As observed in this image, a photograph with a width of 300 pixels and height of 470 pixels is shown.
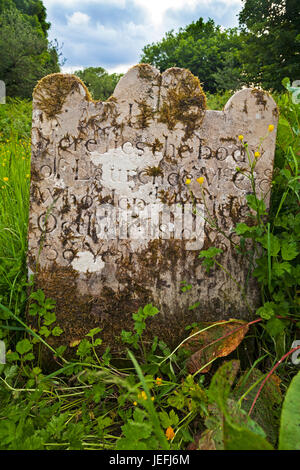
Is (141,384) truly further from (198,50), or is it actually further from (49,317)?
(198,50)

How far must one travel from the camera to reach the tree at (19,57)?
17.6m

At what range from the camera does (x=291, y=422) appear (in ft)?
3.39

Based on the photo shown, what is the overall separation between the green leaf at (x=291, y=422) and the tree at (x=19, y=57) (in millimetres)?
18922

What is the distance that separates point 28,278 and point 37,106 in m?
0.91

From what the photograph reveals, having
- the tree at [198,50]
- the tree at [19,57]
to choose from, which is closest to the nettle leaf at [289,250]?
the tree at [19,57]

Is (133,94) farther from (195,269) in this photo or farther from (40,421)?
(40,421)

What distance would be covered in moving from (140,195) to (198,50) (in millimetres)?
38165

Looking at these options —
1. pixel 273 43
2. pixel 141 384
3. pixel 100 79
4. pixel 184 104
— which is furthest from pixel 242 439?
pixel 100 79

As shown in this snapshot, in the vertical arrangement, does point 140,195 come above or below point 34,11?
below

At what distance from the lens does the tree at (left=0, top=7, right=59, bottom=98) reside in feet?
57.9

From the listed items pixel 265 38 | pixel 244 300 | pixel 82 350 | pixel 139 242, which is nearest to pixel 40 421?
pixel 82 350

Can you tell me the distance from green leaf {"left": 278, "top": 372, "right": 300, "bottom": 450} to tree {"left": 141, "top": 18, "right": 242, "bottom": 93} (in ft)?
104

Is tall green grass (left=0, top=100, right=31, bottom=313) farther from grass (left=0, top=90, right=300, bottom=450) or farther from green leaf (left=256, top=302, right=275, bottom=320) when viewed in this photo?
green leaf (left=256, top=302, right=275, bottom=320)

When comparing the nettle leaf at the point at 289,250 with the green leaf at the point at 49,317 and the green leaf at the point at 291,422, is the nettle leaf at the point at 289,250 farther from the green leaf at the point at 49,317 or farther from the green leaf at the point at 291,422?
the green leaf at the point at 49,317
